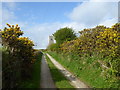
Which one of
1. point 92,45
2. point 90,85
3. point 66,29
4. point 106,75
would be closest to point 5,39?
point 90,85

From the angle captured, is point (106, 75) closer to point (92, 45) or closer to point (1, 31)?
point (92, 45)

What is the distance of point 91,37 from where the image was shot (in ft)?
35.3

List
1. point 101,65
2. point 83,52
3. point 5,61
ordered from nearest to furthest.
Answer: point 5,61 < point 101,65 < point 83,52

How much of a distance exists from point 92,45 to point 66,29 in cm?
1121

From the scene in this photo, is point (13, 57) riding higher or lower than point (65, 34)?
lower

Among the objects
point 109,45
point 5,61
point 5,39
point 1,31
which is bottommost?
point 5,61

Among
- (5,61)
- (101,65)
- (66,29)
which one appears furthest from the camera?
(66,29)

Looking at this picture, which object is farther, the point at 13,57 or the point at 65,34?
the point at 65,34

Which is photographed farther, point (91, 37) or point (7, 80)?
point (91, 37)

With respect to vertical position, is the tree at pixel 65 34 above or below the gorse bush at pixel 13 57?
above

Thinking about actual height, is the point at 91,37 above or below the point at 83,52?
above

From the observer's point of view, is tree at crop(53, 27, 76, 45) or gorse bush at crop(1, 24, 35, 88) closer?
gorse bush at crop(1, 24, 35, 88)

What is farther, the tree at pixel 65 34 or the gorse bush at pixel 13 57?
the tree at pixel 65 34

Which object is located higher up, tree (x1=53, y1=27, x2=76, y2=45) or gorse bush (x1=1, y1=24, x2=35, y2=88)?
tree (x1=53, y1=27, x2=76, y2=45)
